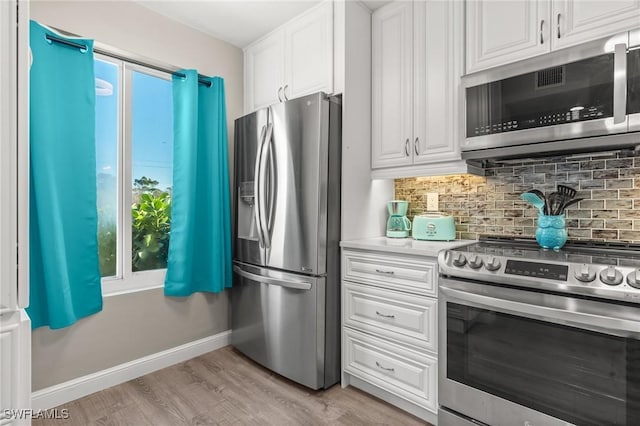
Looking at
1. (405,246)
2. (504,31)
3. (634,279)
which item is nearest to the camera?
(634,279)

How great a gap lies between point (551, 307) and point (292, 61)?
2.25m

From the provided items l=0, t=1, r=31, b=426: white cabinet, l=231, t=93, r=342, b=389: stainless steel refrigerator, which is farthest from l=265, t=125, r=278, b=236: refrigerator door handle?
l=0, t=1, r=31, b=426: white cabinet

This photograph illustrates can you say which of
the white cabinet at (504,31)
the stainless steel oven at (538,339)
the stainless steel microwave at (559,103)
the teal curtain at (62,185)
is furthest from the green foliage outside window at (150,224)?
the white cabinet at (504,31)

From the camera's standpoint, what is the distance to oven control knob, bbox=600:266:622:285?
4.14ft

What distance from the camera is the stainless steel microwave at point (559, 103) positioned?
143cm

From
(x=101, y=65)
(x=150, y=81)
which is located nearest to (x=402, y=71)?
(x=150, y=81)

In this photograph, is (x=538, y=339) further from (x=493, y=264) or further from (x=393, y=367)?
(x=393, y=367)

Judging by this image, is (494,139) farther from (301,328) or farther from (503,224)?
(301,328)

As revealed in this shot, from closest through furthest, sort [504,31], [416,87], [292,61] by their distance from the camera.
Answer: [504,31] < [416,87] < [292,61]

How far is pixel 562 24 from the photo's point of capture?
1613 millimetres

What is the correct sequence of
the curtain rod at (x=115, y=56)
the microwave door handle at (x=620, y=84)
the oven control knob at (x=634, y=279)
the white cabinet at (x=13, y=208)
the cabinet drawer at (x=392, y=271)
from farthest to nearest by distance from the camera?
the curtain rod at (x=115, y=56) < the cabinet drawer at (x=392, y=271) < the microwave door handle at (x=620, y=84) < the oven control knob at (x=634, y=279) < the white cabinet at (x=13, y=208)

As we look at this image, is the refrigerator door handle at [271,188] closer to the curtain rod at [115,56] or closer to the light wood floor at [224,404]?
the curtain rod at [115,56]

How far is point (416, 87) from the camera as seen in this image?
2.13 meters

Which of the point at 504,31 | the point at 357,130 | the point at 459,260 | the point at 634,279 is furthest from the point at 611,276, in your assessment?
the point at 357,130
